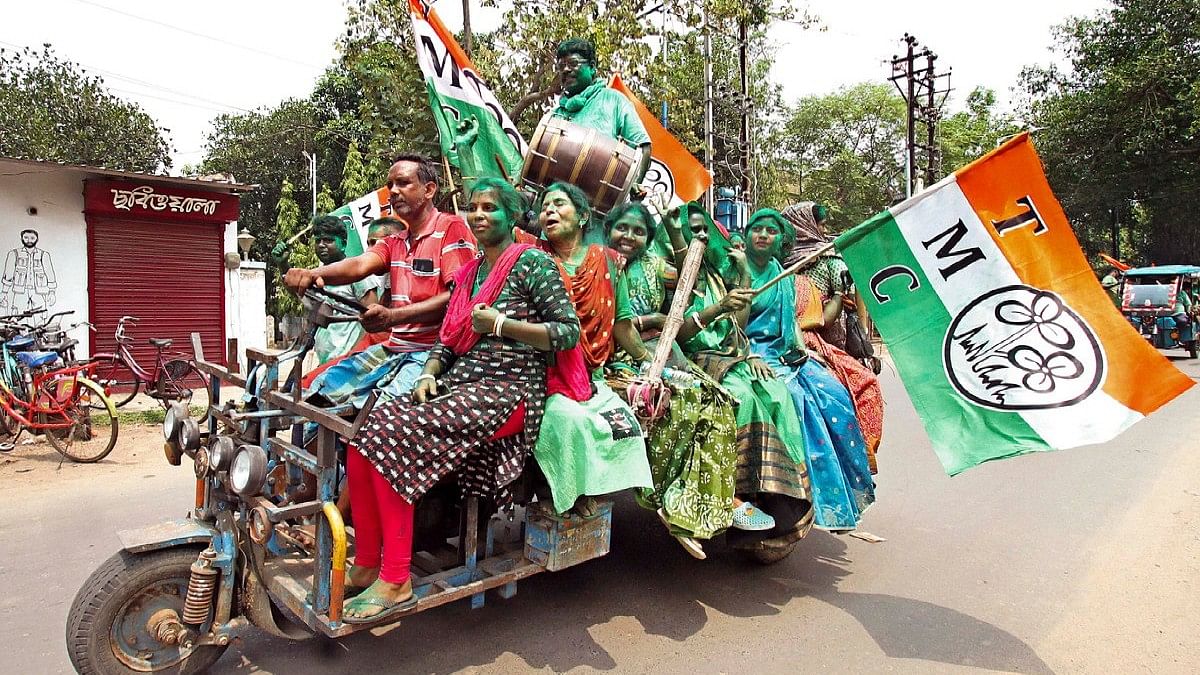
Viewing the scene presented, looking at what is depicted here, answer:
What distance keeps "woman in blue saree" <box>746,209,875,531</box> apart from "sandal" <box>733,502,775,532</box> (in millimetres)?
301

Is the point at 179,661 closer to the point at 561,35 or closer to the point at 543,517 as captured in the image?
the point at 543,517

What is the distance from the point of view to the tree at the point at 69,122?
21828 mm

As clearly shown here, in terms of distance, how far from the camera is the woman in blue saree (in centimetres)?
385

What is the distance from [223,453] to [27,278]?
10.5 meters

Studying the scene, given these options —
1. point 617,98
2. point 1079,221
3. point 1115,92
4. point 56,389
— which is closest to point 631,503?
point 617,98

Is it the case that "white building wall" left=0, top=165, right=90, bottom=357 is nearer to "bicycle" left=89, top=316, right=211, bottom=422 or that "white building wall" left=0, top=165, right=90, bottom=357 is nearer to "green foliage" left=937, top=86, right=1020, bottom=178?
"bicycle" left=89, top=316, right=211, bottom=422

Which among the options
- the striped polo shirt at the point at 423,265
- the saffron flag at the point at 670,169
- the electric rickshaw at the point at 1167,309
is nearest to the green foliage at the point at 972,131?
the electric rickshaw at the point at 1167,309

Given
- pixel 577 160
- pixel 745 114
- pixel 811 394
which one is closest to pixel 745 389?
pixel 811 394

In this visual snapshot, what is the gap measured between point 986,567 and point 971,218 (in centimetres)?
211

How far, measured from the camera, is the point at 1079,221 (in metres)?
29.0

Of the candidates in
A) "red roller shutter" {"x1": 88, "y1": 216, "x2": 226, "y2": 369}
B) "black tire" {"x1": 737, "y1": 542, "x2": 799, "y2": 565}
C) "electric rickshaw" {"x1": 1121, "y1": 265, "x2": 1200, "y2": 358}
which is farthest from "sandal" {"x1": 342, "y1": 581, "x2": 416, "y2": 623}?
"electric rickshaw" {"x1": 1121, "y1": 265, "x2": 1200, "y2": 358}

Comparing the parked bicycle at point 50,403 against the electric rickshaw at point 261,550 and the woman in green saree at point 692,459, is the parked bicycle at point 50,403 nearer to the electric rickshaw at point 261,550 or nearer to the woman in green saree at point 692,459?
the electric rickshaw at point 261,550

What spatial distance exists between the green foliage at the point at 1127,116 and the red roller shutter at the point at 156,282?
83.4 feet

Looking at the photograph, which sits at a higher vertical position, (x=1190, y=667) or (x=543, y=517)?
(x=543, y=517)
